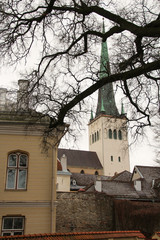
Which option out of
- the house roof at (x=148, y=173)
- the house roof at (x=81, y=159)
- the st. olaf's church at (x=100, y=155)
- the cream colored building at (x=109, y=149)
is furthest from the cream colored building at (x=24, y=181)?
the cream colored building at (x=109, y=149)

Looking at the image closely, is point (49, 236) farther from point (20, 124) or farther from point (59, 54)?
point (20, 124)

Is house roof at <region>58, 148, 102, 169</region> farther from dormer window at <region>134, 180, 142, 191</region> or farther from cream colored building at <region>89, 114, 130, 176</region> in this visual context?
dormer window at <region>134, 180, 142, 191</region>

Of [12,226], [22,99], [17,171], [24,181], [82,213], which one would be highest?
[22,99]

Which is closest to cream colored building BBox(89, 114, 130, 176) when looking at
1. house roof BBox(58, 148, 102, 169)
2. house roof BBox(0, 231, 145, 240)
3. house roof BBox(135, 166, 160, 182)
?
house roof BBox(58, 148, 102, 169)

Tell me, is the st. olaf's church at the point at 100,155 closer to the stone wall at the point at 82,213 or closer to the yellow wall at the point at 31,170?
the stone wall at the point at 82,213

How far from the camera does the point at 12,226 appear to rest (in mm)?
12055

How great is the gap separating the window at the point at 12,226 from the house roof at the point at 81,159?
47.6 m

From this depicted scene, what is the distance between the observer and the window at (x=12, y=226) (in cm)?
1195

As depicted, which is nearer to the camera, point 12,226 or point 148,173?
point 12,226

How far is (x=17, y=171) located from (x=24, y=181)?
1.88ft

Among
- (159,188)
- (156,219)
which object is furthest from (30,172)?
(159,188)

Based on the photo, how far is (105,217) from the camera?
2211 cm

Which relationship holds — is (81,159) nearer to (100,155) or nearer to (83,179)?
(100,155)

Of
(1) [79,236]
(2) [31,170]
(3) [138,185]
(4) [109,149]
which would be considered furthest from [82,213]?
(4) [109,149]
